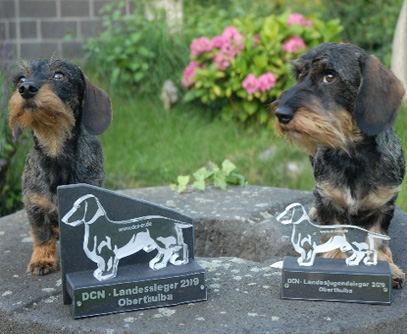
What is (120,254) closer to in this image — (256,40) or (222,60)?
(222,60)

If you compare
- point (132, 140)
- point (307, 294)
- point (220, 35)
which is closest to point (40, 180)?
point (307, 294)

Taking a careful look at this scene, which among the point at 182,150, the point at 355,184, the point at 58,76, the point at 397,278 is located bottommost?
the point at 182,150

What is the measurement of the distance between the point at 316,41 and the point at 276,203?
3711 mm

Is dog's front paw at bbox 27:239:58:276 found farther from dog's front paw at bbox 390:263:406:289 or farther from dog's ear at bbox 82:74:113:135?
dog's front paw at bbox 390:263:406:289

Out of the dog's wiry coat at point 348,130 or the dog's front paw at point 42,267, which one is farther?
the dog's front paw at point 42,267

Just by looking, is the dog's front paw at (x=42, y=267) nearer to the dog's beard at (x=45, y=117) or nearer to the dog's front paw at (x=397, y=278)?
the dog's beard at (x=45, y=117)

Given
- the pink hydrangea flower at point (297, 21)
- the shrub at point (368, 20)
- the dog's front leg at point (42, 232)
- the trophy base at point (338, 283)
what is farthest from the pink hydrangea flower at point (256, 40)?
the trophy base at point (338, 283)

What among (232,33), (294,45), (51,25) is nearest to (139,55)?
(232,33)

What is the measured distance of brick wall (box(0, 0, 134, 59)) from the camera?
29.4 feet

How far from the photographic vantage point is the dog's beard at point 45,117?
11.2ft

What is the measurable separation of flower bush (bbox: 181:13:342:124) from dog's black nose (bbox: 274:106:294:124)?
14.2 feet

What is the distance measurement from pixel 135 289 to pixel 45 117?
1.08 meters

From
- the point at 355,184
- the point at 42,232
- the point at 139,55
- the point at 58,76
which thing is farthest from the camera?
the point at 139,55

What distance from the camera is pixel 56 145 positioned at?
3.72 m
